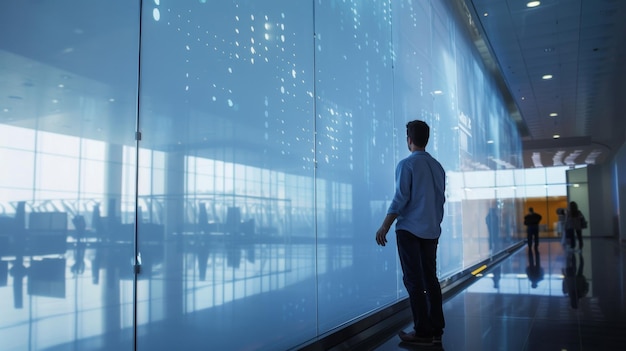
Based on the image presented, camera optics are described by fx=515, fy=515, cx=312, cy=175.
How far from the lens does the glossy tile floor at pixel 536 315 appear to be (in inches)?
131

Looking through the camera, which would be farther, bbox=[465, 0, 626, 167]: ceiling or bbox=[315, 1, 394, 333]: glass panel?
bbox=[465, 0, 626, 167]: ceiling

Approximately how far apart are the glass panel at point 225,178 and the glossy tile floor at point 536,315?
45.1 inches

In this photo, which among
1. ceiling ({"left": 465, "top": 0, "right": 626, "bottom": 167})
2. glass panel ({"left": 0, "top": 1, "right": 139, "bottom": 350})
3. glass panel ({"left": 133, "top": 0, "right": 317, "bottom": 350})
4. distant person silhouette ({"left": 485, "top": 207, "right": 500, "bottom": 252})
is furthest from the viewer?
distant person silhouette ({"left": 485, "top": 207, "right": 500, "bottom": 252})

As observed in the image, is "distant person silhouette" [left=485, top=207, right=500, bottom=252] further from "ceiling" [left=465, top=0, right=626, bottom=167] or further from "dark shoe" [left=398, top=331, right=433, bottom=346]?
"dark shoe" [left=398, top=331, right=433, bottom=346]

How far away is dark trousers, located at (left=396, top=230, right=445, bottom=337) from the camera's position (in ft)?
10.5

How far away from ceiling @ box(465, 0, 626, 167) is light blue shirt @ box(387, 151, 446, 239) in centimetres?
574

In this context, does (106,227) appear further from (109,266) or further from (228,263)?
(228,263)

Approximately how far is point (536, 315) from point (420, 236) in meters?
1.88

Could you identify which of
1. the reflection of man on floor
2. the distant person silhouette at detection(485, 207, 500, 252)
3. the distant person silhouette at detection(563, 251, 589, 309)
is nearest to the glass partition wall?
the distant person silhouette at detection(563, 251, 589, 309)

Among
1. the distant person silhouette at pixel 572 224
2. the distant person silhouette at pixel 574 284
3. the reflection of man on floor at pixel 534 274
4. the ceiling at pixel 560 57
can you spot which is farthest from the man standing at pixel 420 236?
the distant person silhouette at pixel 572 224

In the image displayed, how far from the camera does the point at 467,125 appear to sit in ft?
29.2

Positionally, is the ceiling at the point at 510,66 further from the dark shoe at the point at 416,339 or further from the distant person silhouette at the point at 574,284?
the distant person silhouette at the point at 574,284

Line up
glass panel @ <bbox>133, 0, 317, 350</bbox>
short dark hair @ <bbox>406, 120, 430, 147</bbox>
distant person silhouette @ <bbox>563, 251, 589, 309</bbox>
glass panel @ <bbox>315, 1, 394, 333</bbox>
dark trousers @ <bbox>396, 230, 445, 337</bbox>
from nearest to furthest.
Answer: glass panel @ <bbox>133, 0, 317, 350</bbox>
dark trousers @ <bbox>396, 230, 445, 337</bbox>
glass panel @ <bbox>315, 1, 394, 333</bbox>
short dark hair @ <bbox>406, 120, 430, 147</bbox>
distant person silhouette @ <bbox>563, 251, 589, 309</bbox>

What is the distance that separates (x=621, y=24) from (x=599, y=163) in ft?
78.8
